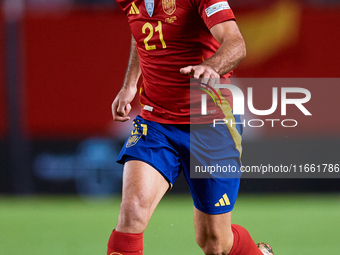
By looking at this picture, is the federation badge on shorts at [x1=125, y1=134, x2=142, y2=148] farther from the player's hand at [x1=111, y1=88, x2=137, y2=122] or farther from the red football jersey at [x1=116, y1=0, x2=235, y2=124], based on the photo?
the player's hand at [x1=111, y1=88, x2=137, y2=122]

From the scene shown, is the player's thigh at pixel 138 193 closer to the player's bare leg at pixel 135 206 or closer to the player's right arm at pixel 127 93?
the player's bare leg at pixel 135 206

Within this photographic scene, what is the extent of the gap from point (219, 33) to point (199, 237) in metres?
1.07

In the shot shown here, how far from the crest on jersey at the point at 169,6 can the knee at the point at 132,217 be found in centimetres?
89

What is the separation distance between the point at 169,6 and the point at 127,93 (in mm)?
610

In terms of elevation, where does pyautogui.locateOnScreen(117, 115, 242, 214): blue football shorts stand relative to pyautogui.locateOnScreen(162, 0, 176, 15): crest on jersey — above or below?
below

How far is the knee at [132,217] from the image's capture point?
2.38 metres

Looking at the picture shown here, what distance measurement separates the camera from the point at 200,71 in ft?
6.57

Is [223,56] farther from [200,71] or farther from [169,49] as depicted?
[169,49]

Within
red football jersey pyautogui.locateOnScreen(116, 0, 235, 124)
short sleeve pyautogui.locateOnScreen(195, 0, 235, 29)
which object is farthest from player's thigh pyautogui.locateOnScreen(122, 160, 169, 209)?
short sleeve pyautogui.locateOnScreen(195, 0, 235, 29)

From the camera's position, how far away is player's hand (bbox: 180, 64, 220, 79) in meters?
1.99

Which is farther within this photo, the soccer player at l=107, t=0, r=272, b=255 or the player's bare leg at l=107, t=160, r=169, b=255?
the soccer player at l=107, t=0, r=272, b=255

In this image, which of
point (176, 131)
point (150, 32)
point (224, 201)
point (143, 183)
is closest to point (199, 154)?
point (176, 131)

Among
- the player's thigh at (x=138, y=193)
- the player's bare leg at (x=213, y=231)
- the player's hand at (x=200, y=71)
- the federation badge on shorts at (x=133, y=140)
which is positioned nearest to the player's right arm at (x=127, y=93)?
the federation badge on shorts at (x=133, y=140)

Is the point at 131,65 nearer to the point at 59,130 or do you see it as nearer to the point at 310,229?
the point at 310,229
